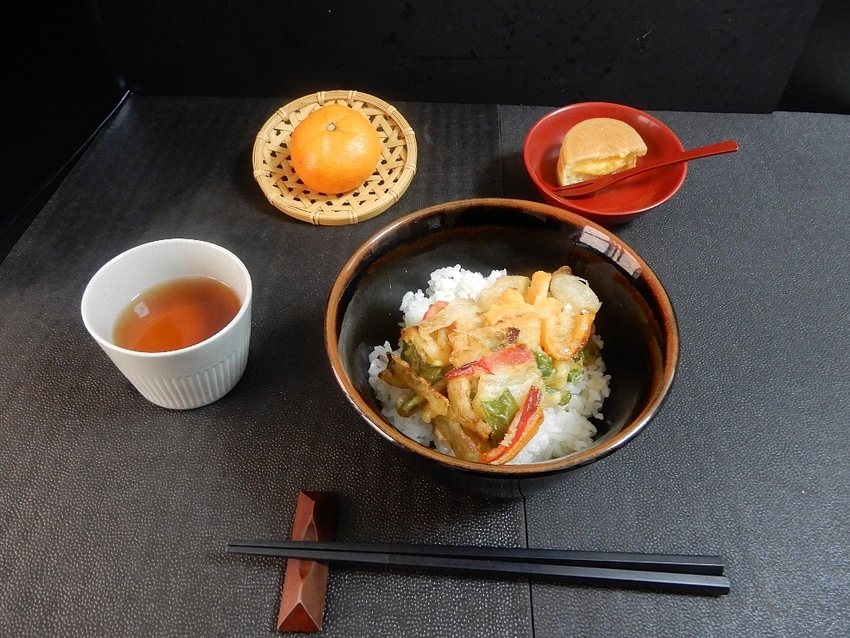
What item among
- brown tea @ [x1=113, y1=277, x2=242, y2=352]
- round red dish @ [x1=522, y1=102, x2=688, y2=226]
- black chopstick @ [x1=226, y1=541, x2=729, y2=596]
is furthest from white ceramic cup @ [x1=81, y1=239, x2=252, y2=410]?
round red dish @ [x1=522, y1=102, x2=688, y2=226]

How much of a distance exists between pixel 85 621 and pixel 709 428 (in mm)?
1108

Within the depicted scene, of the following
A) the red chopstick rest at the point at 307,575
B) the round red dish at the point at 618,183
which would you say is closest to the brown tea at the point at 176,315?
the red chopstick rest at the point at 307,575

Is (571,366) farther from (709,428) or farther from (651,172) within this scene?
(651,172)

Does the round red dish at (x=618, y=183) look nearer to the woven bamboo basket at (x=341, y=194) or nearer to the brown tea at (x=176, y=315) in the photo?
the woven bamboo basket at (x=341, y=194)

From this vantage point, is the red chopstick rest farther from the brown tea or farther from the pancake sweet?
the pancake sweet

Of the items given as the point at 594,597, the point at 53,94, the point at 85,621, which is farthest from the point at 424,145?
the point at 85,621

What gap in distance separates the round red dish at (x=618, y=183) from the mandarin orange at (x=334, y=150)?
0.39 m

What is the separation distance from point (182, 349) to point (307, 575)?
1.37ft

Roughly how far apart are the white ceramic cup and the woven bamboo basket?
1.24 feet

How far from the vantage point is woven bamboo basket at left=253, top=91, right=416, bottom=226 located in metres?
1.52

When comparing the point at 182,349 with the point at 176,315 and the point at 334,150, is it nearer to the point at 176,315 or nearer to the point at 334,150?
the point at 176,315

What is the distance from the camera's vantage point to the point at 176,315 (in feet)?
3.85

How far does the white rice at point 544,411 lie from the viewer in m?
1.02

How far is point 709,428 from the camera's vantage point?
1170mm
